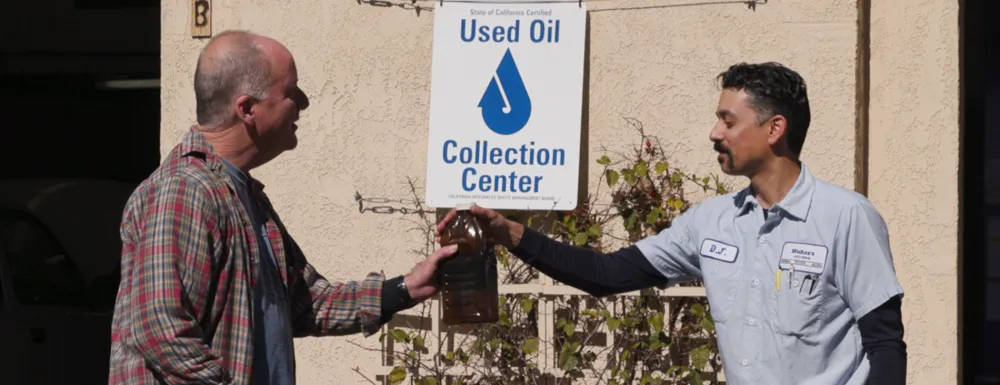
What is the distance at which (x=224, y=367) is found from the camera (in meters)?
3.08

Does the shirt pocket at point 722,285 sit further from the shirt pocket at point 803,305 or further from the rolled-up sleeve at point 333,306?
the rolled-up sleeve at point 333,306

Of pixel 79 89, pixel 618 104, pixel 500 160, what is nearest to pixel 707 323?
pixel 618 104

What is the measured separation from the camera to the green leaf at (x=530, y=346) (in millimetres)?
5684

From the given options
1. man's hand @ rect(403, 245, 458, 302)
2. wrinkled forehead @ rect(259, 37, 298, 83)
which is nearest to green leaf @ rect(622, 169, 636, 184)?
man's hand @ rect(403, 245, 458, 302)

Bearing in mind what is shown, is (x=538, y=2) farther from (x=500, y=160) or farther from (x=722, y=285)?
(x=722, y=285)

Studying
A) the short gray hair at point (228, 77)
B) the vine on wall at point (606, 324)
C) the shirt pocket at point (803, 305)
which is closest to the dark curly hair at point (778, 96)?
the shirt pocket at point (803, 305)

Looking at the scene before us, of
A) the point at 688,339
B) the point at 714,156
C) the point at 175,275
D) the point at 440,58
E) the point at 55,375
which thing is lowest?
the point at 55,375

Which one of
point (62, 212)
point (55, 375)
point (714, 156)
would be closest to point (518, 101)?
point (714, 156)

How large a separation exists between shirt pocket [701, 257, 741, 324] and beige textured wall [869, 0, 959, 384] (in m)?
2.18

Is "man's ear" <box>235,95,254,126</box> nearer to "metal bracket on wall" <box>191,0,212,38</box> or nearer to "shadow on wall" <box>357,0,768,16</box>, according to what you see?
"shadow on wall" <box>357,0,768,16</box>

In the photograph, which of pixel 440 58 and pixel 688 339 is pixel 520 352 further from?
pixel 440 58

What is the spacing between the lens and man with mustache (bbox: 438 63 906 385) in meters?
3.31

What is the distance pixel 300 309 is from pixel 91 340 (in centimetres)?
511

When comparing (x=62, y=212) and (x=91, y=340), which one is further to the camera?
(x=62, y=212)
